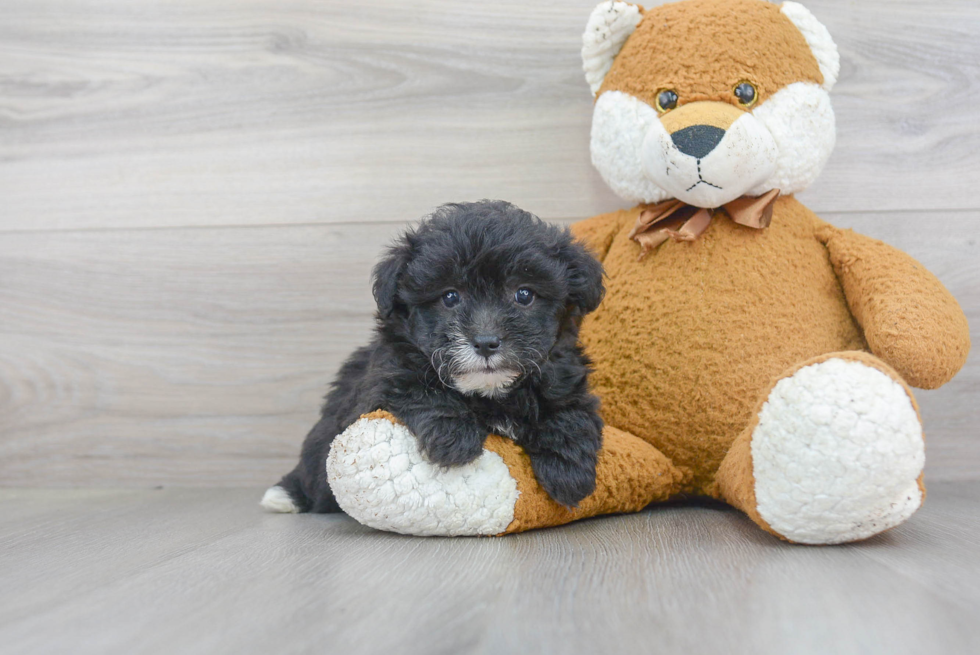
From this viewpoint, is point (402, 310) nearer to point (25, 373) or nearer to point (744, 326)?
point (744, 326)

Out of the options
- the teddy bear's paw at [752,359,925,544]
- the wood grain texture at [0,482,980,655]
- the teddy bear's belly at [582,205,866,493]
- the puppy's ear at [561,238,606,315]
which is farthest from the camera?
the teddy bear's belly at [582,205,866,493]

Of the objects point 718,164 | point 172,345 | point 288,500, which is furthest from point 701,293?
point 172,345

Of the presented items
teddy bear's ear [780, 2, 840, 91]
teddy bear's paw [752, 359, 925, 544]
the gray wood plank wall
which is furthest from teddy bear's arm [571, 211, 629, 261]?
teddy bear's paw [752, 359, 925, 544]

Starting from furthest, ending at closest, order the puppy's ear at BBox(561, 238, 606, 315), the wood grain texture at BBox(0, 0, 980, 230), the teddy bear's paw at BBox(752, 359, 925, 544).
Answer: the wood grain texture at BBox(0, 0, 980, 230), the puppy's ear at BBox(561, 238, 606, 315), the teddy bear's paw at BBox(752, 359, 925, 544)

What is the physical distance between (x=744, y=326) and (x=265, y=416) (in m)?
1.20

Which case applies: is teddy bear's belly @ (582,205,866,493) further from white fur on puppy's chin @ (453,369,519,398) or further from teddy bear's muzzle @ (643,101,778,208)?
white fur on puppy's chin @ (453,369,519,398)

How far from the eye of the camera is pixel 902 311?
1.38 m

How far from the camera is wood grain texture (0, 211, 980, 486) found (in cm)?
200

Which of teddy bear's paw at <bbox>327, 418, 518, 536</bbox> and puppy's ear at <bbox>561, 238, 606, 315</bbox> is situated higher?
puppy's ear at <bbox>561, 238, 606, 315</bbox>

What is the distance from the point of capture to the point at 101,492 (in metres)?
1.98

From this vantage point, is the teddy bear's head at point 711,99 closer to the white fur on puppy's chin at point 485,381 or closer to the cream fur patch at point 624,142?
the cream fur patch at point 624,142

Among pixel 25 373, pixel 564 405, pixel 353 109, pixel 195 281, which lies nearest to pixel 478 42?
pixel 353 109

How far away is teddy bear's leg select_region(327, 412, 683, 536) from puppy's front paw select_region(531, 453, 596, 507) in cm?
2

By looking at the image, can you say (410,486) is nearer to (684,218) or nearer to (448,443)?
(448,443)
